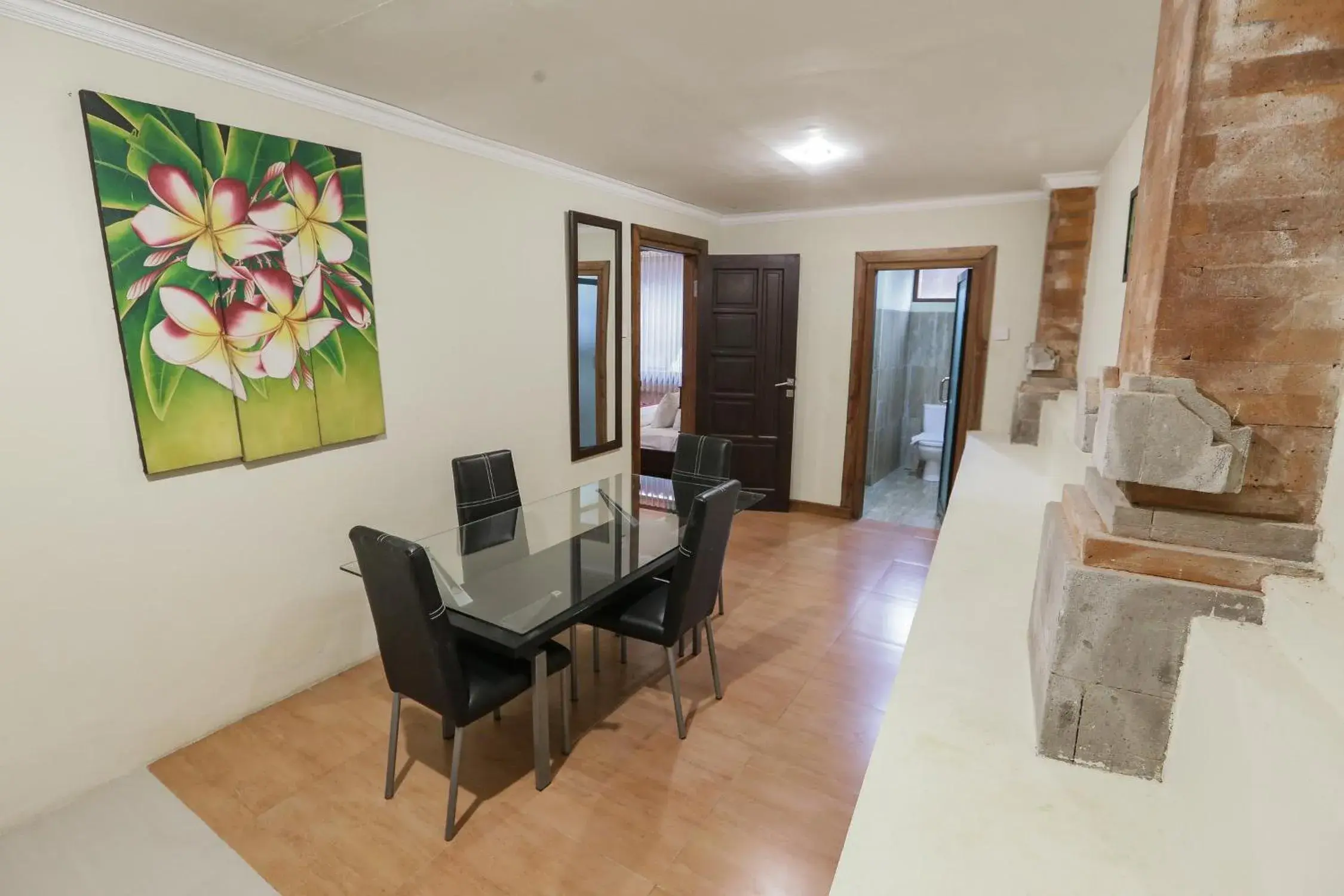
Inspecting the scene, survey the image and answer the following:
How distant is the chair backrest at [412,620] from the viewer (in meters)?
1.73

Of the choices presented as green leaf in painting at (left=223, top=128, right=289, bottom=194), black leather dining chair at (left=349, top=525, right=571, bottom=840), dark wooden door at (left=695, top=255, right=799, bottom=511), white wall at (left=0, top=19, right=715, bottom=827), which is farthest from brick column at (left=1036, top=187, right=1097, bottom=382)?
green leaf in painting at (left=223, top=128, right=289, bottom=194)

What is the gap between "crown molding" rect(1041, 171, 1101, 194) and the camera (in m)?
3.51

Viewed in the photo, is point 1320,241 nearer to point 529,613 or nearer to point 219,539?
point 529,613

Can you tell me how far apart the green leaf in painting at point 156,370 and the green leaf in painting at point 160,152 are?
387 mm

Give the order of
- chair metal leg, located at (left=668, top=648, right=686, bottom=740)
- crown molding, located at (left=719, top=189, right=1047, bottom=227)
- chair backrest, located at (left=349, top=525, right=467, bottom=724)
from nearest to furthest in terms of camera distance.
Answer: chair backrest, located at (left=349, top=525, right=467, bottom=724) < chair metal leg, located at (left=668, top=648, right=686, bottom=740) < crown molding, located at (left=719, top=189, right=1047, bottom=227)

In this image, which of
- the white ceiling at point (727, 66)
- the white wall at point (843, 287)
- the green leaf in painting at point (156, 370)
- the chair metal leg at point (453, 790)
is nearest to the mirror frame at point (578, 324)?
the white ceiling at point (727, 66)

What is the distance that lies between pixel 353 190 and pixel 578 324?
1.48m

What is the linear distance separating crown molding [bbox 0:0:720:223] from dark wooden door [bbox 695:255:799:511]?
71.6 inches

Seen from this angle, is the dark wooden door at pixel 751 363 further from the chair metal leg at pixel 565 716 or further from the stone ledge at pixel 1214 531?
the stone ledge at pixel 1214 531

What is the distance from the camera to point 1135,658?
3.21ft

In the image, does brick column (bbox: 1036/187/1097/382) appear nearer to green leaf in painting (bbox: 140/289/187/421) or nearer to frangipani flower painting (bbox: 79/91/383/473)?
frangipani flower painting (bbox: 79/91/383/473)

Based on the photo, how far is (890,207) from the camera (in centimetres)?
453

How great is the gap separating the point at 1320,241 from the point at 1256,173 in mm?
126

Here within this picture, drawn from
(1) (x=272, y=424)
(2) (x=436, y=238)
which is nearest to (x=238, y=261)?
(1) (x=272, y=424)
